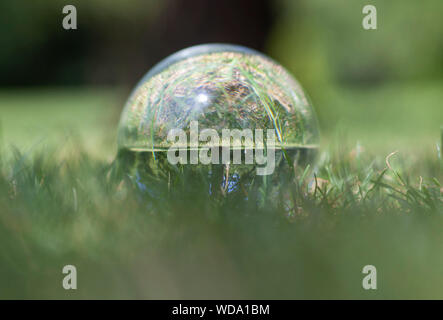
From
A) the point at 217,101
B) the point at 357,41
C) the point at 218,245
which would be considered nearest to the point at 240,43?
the point at 217,101

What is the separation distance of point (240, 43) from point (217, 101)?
497 centimetres

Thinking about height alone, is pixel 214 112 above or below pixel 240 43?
below

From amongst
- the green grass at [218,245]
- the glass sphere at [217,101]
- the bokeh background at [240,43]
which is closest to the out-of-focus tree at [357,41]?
the bokeh background at [240,43]

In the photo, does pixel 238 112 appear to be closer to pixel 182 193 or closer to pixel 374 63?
pixel 182 193

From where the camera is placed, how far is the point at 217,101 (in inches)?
64.6

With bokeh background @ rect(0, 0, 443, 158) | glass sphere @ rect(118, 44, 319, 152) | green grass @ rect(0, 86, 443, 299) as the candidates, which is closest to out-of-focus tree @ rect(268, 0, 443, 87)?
bokeh background @ rect(0, 0, 443, 158)

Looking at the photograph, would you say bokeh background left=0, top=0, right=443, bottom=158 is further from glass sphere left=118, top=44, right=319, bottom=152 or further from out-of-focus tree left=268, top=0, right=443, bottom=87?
glass sphere left=118, top=44, right=319, bottom=152

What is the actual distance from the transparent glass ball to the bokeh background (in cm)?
55

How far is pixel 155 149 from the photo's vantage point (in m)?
1.66

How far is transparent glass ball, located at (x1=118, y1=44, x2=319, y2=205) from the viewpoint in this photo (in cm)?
161

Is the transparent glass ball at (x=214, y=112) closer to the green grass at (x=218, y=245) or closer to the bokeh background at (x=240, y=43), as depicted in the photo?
the green grass at (x=218, y=245)

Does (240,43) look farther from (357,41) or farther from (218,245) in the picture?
(357,41)
